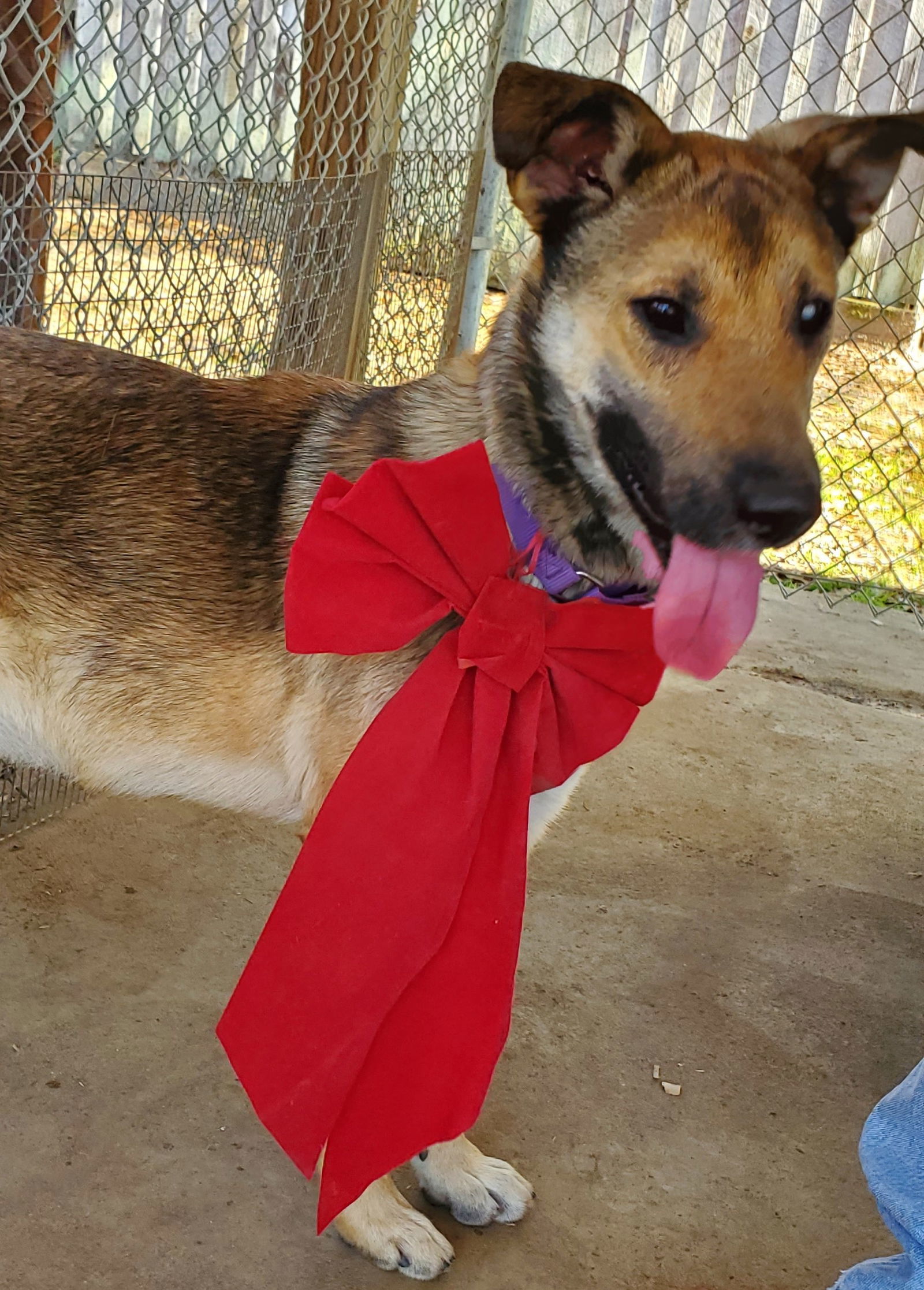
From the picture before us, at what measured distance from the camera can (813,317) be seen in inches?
65.7

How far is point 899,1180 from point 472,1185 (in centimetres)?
80

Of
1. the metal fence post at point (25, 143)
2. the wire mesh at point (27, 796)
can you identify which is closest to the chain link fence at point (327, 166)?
the metal fence post at point (25, 143)

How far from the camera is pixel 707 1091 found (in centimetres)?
237

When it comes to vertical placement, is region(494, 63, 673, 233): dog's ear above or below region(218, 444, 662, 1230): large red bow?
above

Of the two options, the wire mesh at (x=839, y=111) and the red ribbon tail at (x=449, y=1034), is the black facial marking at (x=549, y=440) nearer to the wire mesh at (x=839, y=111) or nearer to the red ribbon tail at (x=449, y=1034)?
the red ribbon tail at (x=449, y=1034)

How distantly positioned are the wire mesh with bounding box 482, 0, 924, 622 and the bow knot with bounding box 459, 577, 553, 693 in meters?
3.29

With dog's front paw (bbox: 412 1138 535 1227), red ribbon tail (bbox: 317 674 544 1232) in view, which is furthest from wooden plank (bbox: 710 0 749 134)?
dog's front paw (bbox: 412 1138 535 1227)

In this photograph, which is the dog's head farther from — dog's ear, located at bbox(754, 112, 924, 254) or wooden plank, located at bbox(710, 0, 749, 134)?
wooden plank, located at bbox(710, 0, 749, 134)

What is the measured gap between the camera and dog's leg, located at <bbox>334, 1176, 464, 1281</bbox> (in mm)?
1905

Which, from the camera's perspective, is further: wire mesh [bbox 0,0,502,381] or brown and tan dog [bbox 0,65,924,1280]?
wire mesh [bbox 0,0,502,381]

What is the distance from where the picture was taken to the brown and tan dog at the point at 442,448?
1.58 meters

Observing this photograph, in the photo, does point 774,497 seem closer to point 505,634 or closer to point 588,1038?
point 505,634

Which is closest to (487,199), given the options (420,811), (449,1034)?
(420,811)

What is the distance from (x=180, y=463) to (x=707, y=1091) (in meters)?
1.57
